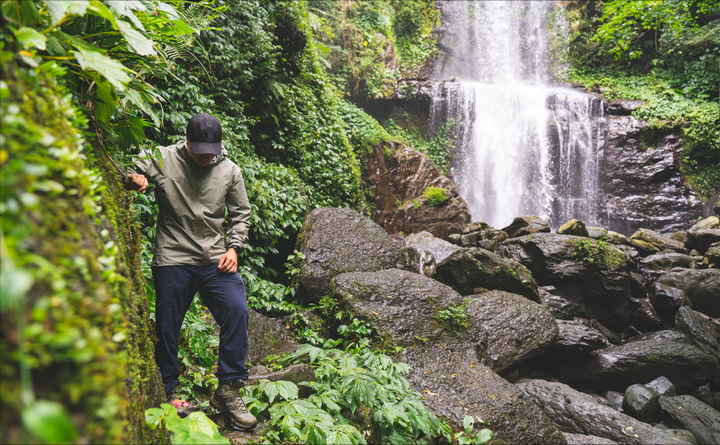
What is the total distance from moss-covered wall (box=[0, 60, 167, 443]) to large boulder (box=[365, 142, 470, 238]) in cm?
1050

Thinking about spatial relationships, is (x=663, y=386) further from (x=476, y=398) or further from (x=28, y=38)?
(x=28, y=38)

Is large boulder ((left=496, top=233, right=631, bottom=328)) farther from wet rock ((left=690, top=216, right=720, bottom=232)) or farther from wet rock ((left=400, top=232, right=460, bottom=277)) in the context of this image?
wet rock ((left=690, top=216, right=720, bottom=232))

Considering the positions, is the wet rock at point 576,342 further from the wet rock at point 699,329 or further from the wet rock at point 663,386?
the wet rock at point 699,329

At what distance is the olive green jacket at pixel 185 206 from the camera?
9.10 feet

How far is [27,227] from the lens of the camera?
0.67m

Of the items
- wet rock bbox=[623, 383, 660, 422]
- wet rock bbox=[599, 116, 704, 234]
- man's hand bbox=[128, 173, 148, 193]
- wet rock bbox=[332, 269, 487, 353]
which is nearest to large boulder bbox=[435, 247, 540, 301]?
wet rock bbox=[332, 269, 487, 353]

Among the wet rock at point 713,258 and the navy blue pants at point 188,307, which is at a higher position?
the navy blue pants at point 188,307

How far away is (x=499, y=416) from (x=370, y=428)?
1.95 m

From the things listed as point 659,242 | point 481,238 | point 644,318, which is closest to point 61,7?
point 481,238

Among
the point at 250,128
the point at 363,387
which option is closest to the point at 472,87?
the point at 250,128

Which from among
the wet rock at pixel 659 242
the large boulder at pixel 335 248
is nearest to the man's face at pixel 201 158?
the large boulder at pixel 335 248

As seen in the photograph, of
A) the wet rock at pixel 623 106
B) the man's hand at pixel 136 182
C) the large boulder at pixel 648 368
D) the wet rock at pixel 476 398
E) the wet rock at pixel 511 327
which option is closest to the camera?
the man's hand at pixel 136 182

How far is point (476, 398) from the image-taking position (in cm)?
430

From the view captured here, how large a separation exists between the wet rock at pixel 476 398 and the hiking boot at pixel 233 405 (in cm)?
211
